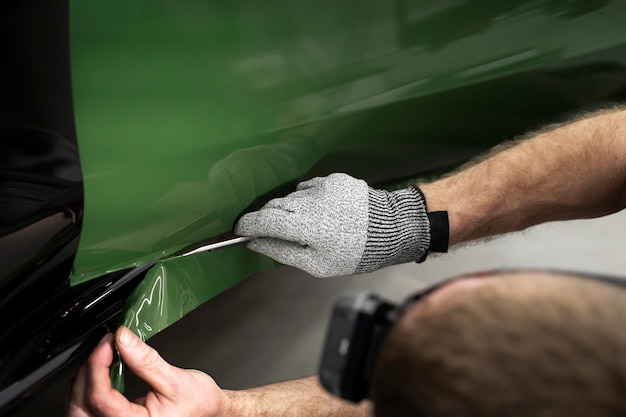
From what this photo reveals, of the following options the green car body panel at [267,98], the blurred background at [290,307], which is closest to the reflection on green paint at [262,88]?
the green car body panel at [267,98]

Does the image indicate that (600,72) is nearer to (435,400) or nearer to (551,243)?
(551,243)

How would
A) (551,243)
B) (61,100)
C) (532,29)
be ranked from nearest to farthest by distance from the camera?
(61,100) → (532,29) → (551,243)

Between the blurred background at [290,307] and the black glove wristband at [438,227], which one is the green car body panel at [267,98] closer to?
the black glove wristband at [438,227]

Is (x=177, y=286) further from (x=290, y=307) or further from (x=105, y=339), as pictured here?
(x=290, y=307)

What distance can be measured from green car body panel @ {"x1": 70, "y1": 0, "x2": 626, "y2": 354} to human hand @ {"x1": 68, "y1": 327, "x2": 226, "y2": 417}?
2.5 inches

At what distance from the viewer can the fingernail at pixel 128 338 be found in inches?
38.0

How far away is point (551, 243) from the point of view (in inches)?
76.5

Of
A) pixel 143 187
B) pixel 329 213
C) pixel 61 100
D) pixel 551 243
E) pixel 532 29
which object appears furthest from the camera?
pixel 551 243

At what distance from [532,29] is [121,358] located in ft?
3.10

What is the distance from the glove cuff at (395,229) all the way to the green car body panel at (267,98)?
0.10 metres

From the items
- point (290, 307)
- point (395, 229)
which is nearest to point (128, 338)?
point (395, 229)

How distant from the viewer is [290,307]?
1.69 m

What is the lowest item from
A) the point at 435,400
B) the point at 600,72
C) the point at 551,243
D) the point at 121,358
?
A: the point at 551,243

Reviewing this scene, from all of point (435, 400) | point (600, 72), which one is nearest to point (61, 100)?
point (435, 400)
